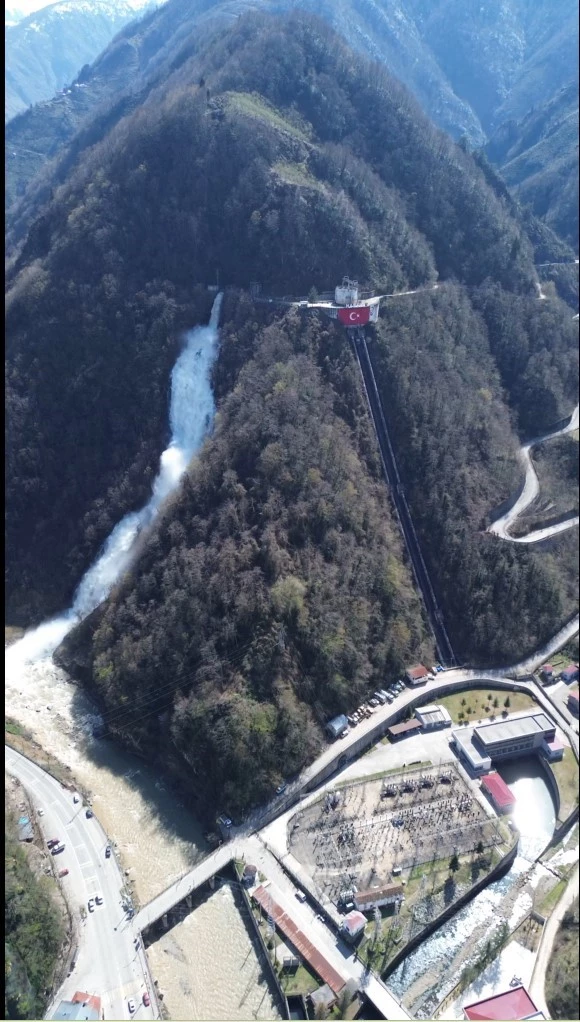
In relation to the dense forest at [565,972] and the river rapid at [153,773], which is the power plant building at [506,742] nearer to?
the dense forest at [565,972]

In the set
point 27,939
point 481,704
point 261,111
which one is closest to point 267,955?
point 27,939

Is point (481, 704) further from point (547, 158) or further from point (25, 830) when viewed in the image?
point (547, 158)

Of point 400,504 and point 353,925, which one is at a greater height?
point 400,504

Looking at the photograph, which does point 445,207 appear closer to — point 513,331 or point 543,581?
point 513,331

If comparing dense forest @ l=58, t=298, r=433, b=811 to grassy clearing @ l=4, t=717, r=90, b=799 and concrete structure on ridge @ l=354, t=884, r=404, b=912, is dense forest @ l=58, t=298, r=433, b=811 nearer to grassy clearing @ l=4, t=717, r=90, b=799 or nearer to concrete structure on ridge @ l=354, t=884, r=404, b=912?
grassy clearing @ l=4, t=717, r=90, b=799

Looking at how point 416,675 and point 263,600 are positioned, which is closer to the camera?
point 263,600

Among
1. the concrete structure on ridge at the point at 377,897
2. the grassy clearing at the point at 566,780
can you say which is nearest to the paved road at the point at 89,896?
the concrete structure on ridge at the point at 377,897

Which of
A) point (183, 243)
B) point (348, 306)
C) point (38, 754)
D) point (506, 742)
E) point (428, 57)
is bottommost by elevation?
point (506, 742)
